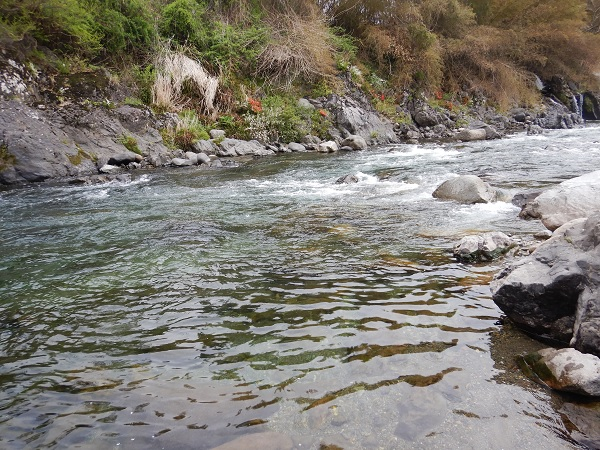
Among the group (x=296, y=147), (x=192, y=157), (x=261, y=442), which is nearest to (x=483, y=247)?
(x=261, y=442)

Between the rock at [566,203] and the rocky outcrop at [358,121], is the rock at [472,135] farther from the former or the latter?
the rock at [566,203]

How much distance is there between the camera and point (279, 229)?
17.7 feet

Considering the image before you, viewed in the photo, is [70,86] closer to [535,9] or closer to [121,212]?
[121,212]

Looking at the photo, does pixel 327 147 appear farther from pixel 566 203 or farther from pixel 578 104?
pixel 578 104

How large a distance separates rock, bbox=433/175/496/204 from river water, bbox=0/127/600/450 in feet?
1.55

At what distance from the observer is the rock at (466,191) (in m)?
6.52

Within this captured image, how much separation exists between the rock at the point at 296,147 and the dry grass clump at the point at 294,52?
12.5 feet

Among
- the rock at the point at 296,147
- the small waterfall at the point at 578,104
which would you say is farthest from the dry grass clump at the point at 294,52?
the small waterfall at the point at 578,104

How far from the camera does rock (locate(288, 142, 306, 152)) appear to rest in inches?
566

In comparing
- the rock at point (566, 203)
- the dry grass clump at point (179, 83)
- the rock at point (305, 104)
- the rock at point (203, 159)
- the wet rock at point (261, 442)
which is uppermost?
the dry grass clump at point (179, 83)

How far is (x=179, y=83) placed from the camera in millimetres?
13969

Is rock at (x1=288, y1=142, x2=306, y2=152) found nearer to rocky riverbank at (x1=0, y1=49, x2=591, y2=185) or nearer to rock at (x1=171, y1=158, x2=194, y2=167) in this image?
rocky riverbank at (x1=0, y1=49, x2=591, y2=185)

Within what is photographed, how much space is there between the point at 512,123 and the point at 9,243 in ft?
75.4

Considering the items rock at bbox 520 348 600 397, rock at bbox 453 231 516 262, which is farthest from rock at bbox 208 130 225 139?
rock at bbox 520 348 600 397
